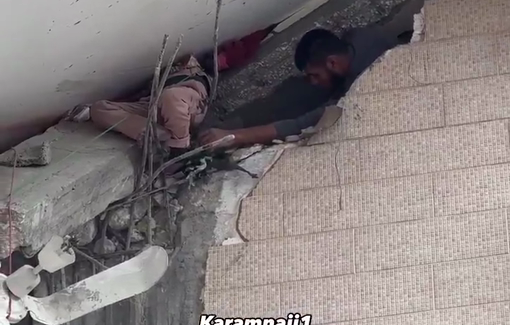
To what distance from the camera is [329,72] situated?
80.1 inches

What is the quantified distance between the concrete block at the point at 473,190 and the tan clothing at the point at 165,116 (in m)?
0.66

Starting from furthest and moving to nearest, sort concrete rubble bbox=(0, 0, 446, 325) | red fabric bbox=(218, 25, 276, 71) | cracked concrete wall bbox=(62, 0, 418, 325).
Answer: red fabric bbox=(218, 25, 276, 71) < cracked concrete wall bbox=(62, 0, 418, 325) < concrete rubble bbox=(0, 0, 446, 325)

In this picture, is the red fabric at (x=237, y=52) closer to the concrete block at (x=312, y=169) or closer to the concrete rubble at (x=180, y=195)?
the concrete rubble at (x=180, y=195)

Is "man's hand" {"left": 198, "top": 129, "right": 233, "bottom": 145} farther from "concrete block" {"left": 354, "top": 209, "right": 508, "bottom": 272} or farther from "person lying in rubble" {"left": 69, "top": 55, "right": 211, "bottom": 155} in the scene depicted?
"concrete block" {"left": 354, "top": 209, "right": 508, "bottom": 272}

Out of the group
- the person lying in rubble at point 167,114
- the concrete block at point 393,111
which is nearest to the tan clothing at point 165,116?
the person lying in rubble at point 167,114

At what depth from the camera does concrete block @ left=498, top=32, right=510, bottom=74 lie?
1864 mm

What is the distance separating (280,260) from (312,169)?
0.84ft

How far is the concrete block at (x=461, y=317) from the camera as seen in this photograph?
1.71 m

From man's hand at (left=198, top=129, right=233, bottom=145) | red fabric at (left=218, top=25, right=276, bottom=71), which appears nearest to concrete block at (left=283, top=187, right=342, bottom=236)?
man's hand at (left=198, top=129, right=233, bottom=145)

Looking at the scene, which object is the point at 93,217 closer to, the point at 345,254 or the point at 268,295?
the point at 268,295

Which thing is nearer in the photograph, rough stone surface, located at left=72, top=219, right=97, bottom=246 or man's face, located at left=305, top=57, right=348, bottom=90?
rough stone surface, located at left=72, top=219, right=97, bottom=246

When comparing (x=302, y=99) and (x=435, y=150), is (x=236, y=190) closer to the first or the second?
(x=302, y=99)

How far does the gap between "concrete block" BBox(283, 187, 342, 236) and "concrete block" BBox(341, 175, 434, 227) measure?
0.02 meters

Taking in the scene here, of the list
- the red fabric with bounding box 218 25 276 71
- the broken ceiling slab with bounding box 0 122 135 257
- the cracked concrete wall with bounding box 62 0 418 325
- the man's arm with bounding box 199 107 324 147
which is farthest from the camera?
the red fabric with bounding box 218 25 276 71
